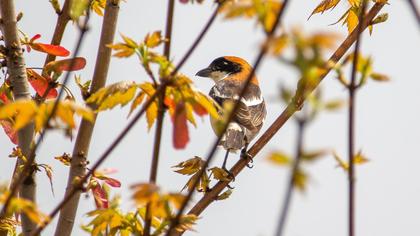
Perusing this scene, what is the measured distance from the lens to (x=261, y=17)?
4.94 feet

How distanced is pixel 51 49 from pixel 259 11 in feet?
5.62

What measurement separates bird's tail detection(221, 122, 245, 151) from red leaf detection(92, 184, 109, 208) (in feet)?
9.44

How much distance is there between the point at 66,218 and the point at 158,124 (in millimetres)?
1288

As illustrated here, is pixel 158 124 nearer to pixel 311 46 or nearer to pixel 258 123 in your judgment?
pixel 311 46

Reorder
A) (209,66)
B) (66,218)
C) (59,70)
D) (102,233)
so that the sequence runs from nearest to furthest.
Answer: (102,233) < (59,70) < (66,218) < (209,66)

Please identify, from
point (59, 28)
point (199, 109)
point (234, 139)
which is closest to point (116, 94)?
point (199, 109)

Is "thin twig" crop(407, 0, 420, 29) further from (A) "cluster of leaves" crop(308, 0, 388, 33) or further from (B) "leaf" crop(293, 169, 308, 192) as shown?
(A) "cluster of leaves" crop(308, 0, 388, 33)

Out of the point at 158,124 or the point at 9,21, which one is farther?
the point at 9,21

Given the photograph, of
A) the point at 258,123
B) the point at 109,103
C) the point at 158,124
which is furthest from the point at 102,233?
the point at 258,123

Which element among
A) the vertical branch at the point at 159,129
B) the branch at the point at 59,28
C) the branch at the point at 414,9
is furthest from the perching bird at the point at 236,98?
the branch at the point at 414,9

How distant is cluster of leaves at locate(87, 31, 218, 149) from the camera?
1.99 m

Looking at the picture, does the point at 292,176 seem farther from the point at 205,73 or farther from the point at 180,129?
the point at 205,73

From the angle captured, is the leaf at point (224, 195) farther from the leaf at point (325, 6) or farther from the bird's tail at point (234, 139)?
the bird's tail at point (234, 139)

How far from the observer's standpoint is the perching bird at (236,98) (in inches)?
241
